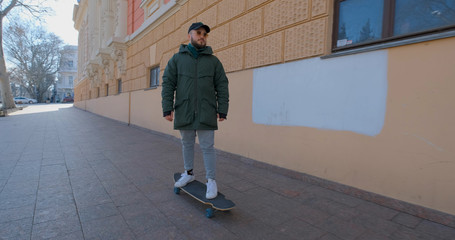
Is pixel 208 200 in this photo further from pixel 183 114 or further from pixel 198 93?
pixel 198 93

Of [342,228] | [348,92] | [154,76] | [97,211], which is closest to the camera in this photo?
[342,228]

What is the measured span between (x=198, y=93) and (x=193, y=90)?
6 centimetres

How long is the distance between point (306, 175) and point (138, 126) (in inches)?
308

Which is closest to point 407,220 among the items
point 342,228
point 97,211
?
point 342,228

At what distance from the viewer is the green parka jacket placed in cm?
248

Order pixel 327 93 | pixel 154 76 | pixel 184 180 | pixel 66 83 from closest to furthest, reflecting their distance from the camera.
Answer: pixel 184 180
pixel 327 93
pixel 154 76
pixel 66 83

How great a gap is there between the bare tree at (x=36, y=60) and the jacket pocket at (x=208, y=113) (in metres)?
52.6

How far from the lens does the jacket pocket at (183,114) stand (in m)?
2.49

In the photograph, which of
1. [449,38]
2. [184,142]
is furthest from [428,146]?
[184,142]

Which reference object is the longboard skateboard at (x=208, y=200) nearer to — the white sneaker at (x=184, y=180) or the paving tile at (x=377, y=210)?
the white sneaker at (x=184, y=180)

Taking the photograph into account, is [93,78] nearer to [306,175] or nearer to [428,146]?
[306,175]

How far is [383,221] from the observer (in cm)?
225

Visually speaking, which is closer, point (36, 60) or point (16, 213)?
point (16, 213)

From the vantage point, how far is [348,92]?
2.94 metres
